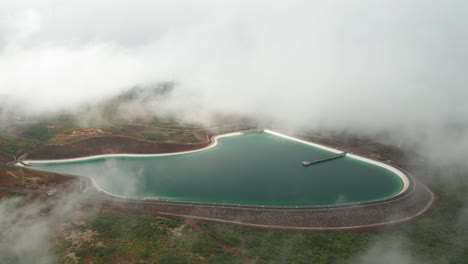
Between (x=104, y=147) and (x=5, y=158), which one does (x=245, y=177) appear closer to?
(x=104, y=147)

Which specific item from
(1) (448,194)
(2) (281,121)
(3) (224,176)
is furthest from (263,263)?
(2) (281,121)

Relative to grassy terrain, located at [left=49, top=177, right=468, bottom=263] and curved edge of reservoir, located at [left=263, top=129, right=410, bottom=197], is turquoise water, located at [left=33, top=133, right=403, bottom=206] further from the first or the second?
grassy terrain, located at [left=49, top=177, right=468, bottom=263]

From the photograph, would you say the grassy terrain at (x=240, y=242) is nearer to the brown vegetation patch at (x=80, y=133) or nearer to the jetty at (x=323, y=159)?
the jetty at (x=323, y=159)

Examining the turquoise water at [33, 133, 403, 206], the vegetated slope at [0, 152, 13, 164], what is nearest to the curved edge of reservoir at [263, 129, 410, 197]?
the turquoise water at [33, 133, 403, 206]

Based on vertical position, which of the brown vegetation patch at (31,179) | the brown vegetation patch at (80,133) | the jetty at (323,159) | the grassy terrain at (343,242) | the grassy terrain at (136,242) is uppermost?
the brown vegetation patch at (80,133)

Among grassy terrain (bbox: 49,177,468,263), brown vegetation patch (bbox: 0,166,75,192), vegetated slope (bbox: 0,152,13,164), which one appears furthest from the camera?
vegetated slope (bbox: 0,152,13,164)

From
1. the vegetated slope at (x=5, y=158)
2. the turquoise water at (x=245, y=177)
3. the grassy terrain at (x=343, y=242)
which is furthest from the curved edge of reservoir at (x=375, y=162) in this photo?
the vegetated slope at (x=5, y=158)

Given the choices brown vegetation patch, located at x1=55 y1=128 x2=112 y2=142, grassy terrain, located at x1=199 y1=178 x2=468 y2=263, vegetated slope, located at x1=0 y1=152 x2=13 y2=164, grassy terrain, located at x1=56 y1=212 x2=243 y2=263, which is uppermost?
brown vegetation patch, located at x1=55 y1=128 x2=112 y2=142
